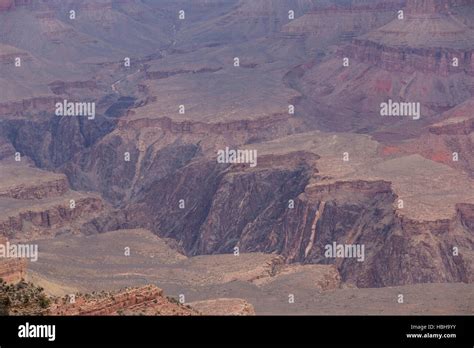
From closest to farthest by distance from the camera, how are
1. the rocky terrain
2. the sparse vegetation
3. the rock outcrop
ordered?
1. the sparse vegetation
2. the rock outcrop
3. the rocky terrain

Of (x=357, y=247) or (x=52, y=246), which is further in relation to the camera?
(x=357, y=247)

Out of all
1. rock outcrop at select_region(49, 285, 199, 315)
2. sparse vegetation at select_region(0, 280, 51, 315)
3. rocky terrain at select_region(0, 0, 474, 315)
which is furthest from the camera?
rocky terrain at select_region(0, 0, 474, 315)

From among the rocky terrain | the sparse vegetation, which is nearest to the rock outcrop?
the rocky terrain

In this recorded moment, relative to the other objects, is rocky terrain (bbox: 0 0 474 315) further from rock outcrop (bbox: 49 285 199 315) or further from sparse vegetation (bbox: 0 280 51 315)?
sparse vegetation (bbox: 0 280 51 315)

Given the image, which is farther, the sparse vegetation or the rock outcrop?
the rock outcrop

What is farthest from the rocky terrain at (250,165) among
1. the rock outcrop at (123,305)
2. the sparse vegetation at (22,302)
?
the sparse vegetation at (22,302)

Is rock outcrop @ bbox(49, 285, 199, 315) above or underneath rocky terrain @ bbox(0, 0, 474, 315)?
underneath

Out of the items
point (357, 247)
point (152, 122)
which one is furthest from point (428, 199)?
point (152, 122)
